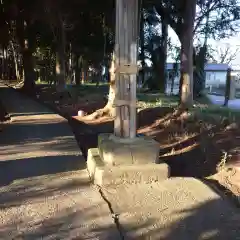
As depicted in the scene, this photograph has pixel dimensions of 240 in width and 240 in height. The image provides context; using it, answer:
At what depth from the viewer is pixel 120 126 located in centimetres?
546

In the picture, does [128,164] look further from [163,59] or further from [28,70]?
[28,70]

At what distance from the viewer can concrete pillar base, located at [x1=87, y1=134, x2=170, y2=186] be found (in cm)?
495

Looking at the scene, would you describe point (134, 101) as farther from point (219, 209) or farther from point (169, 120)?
point (169, 120)

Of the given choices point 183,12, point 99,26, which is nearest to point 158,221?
point 183,12

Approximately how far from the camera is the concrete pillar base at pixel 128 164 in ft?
16.2

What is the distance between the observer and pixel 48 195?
4.64 m

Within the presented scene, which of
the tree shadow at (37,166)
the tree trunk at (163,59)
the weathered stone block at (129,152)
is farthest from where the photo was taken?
the tree trunk at (163,59)

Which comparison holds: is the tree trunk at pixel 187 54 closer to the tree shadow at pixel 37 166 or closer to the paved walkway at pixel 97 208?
the tree shadow at pixel 37 166

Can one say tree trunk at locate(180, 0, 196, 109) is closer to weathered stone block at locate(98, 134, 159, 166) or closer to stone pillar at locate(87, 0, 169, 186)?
stone pillar at locate(87, 0, 169, 186)

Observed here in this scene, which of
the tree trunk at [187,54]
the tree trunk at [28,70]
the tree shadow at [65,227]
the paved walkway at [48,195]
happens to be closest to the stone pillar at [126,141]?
the paved walkway at [48,195]

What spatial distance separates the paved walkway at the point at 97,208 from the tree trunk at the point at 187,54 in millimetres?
5091

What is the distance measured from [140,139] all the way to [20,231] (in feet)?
7.27

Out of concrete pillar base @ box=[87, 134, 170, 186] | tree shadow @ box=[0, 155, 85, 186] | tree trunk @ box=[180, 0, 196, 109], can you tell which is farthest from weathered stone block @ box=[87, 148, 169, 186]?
tree trunk @ box=[180, 0, 196, 109]

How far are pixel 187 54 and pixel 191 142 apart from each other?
323cm
